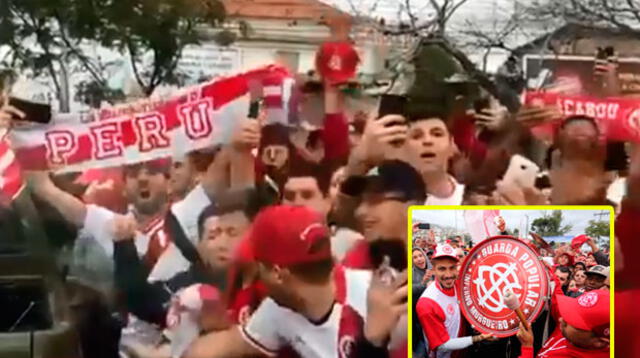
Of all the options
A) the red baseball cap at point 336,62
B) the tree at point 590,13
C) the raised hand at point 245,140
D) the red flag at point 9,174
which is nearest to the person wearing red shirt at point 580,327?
the tree at point 590,13

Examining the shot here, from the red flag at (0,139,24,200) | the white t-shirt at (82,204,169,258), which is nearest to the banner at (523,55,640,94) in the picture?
the white t-shirt at (82,204,169,258)

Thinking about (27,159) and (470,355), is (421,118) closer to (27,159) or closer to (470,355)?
(470,355)

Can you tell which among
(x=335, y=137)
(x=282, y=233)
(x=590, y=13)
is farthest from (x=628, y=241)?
(x=282, y=233)

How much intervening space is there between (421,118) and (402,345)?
2.32ft

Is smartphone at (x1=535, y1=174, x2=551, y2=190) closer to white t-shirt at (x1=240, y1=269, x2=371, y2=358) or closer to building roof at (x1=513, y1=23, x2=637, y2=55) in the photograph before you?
building roof at (x1=513, y1=23, x2=637, y2=55)

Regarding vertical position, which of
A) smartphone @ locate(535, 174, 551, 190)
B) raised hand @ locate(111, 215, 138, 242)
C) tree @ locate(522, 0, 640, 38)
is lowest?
raised hand @ locate(111, 215, 138, 242)

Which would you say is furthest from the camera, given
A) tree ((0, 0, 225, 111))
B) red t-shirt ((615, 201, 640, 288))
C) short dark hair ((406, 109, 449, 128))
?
red t-shirt ((615, 201, 640, 288))

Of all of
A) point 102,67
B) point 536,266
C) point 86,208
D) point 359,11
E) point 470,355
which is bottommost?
point 470,355

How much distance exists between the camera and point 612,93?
2613 millimetres

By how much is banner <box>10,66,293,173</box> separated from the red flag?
Result: 3cm

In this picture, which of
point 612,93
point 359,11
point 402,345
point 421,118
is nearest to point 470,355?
point 402,345

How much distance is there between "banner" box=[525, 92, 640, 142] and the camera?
102 inches

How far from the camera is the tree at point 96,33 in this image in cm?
245

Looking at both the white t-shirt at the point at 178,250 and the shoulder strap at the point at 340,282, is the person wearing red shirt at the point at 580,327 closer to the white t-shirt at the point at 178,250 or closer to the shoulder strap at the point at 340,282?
the shoulder strap at the point at 340,282
